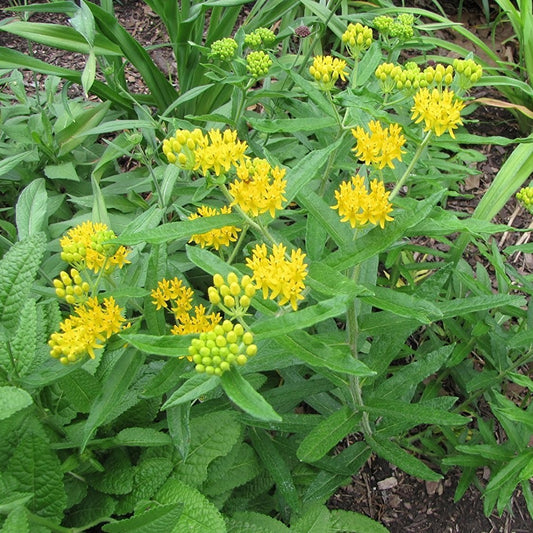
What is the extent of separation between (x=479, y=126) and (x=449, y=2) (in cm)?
162

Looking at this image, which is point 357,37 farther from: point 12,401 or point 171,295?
point 12,401

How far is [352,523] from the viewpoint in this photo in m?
2.43

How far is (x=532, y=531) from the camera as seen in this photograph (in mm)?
2922

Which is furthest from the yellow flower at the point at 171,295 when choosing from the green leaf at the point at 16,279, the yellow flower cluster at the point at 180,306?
the green leaf at the point at 16,279

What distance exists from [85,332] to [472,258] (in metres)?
2.87

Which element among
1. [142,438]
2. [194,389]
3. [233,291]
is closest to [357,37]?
[233,291]

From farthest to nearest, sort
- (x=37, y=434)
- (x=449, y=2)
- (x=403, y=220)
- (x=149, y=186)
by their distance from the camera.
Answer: (x=449, y=2) < (x=149, y=186) < (x=37, y=434) < (x=403, y=220)

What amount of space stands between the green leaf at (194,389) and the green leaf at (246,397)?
0.15 feet

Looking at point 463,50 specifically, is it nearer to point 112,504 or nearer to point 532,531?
point 532,531

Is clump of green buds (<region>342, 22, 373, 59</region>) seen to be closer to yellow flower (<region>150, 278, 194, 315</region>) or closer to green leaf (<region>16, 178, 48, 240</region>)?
yellow flower (<region>150, 278, 194, 315</region>)

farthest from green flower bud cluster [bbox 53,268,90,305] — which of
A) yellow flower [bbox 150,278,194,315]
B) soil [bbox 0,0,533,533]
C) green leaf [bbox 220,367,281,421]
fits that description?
soil [bbox 0,0,533,533]

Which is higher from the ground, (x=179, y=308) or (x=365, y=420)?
(x=179, y=308)

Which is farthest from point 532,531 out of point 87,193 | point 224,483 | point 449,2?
point 449,2

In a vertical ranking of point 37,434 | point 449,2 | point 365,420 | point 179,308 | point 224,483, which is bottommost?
point 224,483
